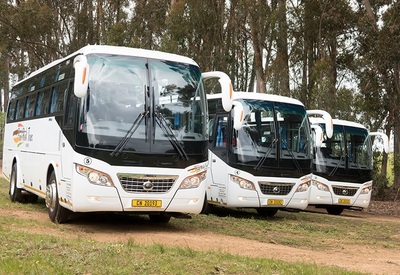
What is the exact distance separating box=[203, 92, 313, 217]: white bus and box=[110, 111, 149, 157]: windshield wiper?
3.87 metres

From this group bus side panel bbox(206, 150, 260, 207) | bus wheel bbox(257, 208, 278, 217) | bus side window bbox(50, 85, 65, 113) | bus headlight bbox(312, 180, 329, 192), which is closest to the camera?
bus side window bbox(50, 85, 65, 113)

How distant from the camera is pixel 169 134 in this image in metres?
10.7

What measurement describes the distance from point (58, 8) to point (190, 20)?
26.8ft

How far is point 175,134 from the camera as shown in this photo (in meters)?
10.7

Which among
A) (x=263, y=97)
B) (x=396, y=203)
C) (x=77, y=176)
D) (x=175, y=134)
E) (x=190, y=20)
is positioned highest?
(x=190, y=20)

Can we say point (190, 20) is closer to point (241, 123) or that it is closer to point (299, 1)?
point (299, 1)

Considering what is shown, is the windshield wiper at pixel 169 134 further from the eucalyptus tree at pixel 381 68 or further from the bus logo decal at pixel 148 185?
the eucalyptus tree at pixel 381 68

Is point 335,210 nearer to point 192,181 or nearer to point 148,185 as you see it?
point 192,181

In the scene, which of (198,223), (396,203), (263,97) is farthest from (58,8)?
(198,223)

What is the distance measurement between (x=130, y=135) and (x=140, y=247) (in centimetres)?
261

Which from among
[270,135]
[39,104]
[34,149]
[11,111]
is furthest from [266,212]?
[11,111]

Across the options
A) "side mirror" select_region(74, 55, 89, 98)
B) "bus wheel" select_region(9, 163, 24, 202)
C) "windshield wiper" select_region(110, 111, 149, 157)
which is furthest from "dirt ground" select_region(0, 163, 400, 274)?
"bus wheel" select_region(9, 163, 24, 202)

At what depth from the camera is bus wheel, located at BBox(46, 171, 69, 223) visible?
1143 cm

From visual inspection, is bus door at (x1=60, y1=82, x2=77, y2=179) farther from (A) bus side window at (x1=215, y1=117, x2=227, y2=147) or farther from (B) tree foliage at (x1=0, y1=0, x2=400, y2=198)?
(B) tree foliage at (x1=0, y1=0, x2=400, y2=198)
